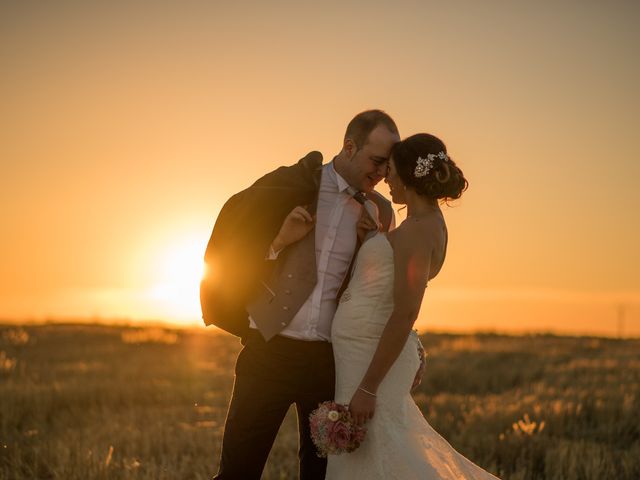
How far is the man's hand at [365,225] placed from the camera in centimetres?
507

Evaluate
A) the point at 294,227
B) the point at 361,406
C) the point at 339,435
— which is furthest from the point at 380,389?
the point at 294,227

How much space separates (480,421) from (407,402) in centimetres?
668

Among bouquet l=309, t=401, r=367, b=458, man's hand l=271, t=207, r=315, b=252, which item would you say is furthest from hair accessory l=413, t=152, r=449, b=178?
bouquet l=309, t=401, r=367, b=458

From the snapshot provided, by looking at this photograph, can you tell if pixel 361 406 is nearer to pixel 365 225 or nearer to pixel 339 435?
pixel 339 435

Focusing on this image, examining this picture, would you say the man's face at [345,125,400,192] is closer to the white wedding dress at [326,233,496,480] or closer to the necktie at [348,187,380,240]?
the necktie at [348,187,380,240]

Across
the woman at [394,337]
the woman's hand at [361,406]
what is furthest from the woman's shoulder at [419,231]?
the woman's hand at [361,406]

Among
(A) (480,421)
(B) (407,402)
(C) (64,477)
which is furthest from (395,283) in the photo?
(A) (480,421)

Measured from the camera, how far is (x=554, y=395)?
13898mm

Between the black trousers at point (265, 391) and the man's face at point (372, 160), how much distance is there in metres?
0.94

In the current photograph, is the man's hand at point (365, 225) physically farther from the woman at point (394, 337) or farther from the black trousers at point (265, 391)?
the black trousers at point (265, 391)

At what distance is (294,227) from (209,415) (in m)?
7.94

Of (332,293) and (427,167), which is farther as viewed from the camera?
(332,293)

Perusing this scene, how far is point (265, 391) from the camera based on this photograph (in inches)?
197

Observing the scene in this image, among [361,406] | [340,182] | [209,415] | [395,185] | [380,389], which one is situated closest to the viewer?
[361,406]
